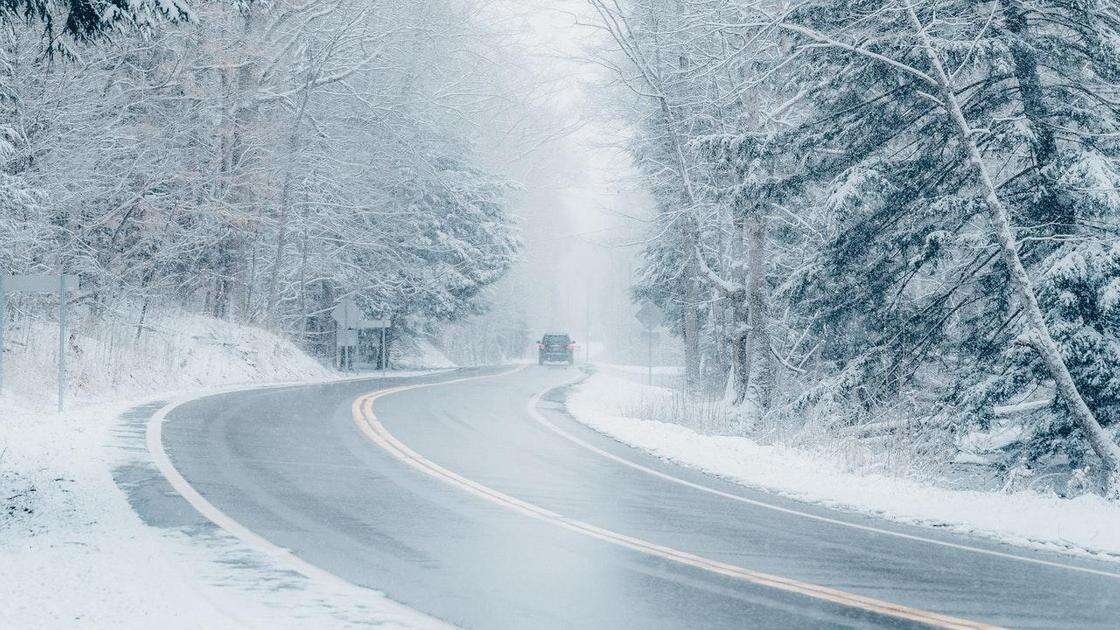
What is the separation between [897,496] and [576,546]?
15.4 feet

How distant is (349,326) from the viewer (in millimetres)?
38031

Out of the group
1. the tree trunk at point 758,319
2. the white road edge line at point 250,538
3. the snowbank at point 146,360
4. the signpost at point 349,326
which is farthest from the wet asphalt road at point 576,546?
the signpost at point 349,326

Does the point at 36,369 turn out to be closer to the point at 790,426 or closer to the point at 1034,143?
the point at 790,426

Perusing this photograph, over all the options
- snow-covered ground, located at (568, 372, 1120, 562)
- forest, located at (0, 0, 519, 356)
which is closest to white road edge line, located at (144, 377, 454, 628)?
forest, located at (0, 0, 519, 356)

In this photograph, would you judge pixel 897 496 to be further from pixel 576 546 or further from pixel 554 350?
pixel 554 350

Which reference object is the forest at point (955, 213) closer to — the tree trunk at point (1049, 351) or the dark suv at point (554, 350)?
the tree trunk at point (1049, 351)

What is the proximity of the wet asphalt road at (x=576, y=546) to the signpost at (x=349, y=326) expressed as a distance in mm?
21490

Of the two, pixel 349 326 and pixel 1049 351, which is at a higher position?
pixel 349 326

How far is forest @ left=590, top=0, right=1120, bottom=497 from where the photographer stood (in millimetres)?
13125

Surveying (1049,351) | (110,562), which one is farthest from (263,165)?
(110,562)

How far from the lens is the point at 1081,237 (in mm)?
12953

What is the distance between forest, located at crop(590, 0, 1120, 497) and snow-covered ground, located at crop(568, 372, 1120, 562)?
4.67 ft

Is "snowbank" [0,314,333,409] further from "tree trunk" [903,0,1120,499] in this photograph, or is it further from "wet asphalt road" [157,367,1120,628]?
"tree trunk" [903,0,1120,499]

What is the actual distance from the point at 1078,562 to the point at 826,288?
8444 millimetres
